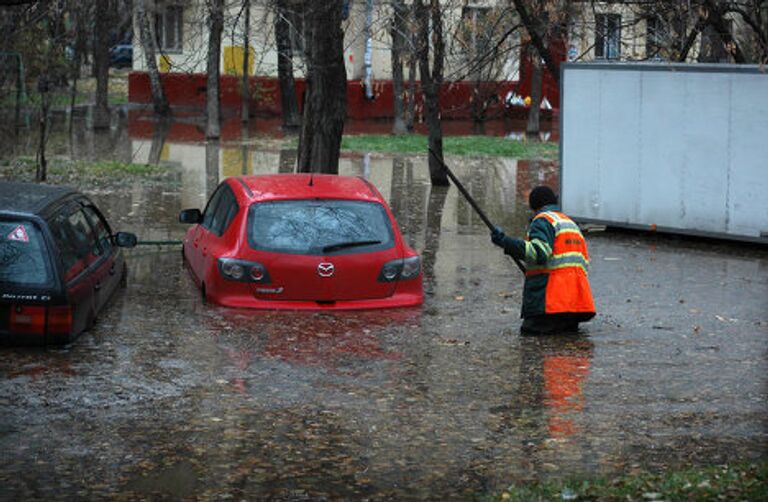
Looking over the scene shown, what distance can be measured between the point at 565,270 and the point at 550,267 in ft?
0.46

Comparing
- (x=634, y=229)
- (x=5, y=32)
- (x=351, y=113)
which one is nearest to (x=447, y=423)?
(x=634, y=229)

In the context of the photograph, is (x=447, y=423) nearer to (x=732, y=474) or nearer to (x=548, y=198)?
(x=732, y=474)

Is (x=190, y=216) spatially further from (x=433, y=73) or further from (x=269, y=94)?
(x=269, y=94)

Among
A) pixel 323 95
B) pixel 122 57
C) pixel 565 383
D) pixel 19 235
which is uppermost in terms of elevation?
pixel 122 57

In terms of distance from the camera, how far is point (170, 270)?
1727cm

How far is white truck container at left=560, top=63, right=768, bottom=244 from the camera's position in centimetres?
2027

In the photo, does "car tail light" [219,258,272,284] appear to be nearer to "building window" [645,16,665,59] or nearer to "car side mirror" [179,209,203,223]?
"car side mirror" [179,209,203,223]

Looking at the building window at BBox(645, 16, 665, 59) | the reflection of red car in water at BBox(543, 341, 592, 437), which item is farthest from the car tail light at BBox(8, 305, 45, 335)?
the building window at BBox(645, 16, 665, 59)

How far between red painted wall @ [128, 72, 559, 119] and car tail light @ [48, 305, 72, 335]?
132 feet

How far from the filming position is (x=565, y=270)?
1273cm

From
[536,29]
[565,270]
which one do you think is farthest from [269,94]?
[565,270]

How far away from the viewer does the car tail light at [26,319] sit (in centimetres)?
1125

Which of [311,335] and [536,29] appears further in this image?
[536,29]

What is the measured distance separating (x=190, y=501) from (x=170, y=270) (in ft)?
32.0
